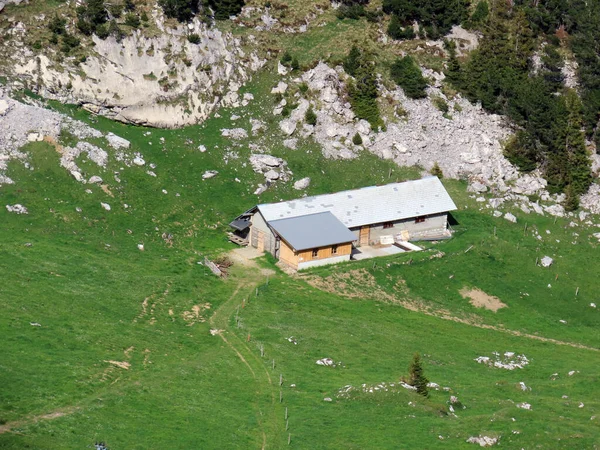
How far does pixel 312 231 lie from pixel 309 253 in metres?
2.67

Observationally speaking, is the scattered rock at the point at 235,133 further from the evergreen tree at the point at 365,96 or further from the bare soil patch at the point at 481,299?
the bare soil patch at the point at 481,299

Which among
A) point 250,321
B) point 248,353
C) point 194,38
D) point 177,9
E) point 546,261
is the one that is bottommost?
point 248,353

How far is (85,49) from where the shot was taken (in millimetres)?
118062

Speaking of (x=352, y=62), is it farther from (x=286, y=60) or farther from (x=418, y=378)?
(x=418, y=378)

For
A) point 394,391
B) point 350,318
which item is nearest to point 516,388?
point 394,391

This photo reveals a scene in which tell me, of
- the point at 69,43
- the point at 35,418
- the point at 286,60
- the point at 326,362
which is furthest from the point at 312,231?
the point at 35,418

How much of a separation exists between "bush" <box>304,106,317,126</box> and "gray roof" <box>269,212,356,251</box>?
18055mm

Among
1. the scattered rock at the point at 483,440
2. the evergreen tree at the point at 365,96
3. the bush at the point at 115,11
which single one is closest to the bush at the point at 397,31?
the evergreen tree at the point at 365,96

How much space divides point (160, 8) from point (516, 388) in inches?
2630

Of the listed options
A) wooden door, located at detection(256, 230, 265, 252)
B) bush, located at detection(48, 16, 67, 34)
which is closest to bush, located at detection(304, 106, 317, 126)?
wooden door, located at detection(256, 230, 265, 252)

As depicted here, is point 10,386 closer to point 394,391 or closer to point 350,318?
point 394,391

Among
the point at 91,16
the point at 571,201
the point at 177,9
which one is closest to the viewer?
the point at 91,16

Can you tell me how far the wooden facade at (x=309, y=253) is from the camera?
103 metres

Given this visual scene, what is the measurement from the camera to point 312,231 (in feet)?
346
